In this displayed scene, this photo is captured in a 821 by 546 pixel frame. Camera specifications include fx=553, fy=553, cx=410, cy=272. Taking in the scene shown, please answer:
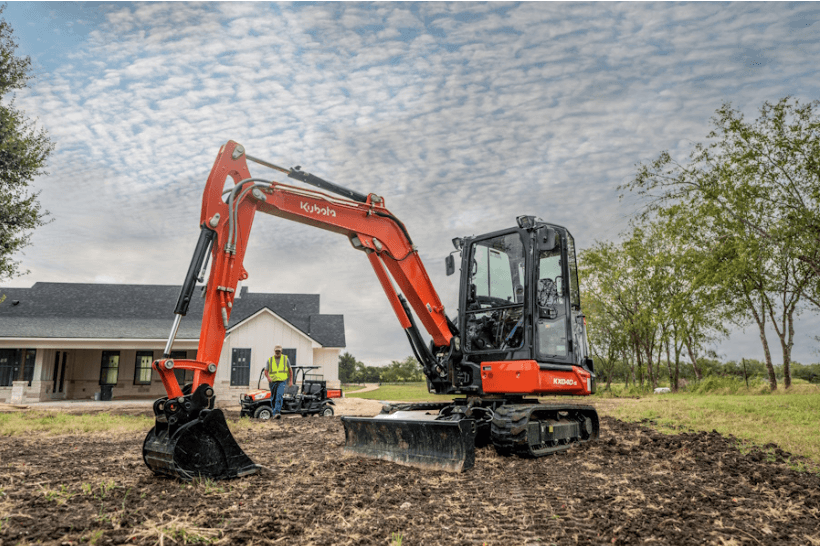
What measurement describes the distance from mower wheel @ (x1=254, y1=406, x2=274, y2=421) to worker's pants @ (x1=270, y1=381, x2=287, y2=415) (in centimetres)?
19

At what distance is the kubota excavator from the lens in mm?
5441

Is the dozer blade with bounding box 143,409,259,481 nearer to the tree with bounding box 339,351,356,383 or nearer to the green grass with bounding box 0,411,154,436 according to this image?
the green grass with bounding box 0,411,154,436

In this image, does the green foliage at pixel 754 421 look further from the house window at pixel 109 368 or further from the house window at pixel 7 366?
the house window at pixel 7 366

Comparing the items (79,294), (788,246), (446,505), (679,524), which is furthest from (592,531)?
(79,294)

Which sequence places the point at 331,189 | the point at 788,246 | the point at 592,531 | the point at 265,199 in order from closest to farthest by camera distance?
the point at 592,531 → the point at 265,199 → the point at 331,189 → the point at 788,246

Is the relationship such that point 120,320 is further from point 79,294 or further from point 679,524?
point 679,524

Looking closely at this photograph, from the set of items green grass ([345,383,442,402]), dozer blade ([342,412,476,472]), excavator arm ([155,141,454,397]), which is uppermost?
excavator arm ([155,141,454,397])

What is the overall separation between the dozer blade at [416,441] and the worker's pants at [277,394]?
259 inches

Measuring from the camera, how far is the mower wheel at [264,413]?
13726mm

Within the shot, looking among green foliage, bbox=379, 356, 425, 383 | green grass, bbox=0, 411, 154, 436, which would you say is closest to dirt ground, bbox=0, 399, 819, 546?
green grass, bbox=0, 411, 154, 436

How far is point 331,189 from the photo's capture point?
7.16m

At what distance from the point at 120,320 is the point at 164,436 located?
70.6 ft

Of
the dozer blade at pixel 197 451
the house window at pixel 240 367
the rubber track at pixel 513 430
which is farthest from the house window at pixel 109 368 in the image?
the rubber track at pixel 513 430

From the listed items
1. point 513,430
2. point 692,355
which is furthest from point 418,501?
point 692,355
